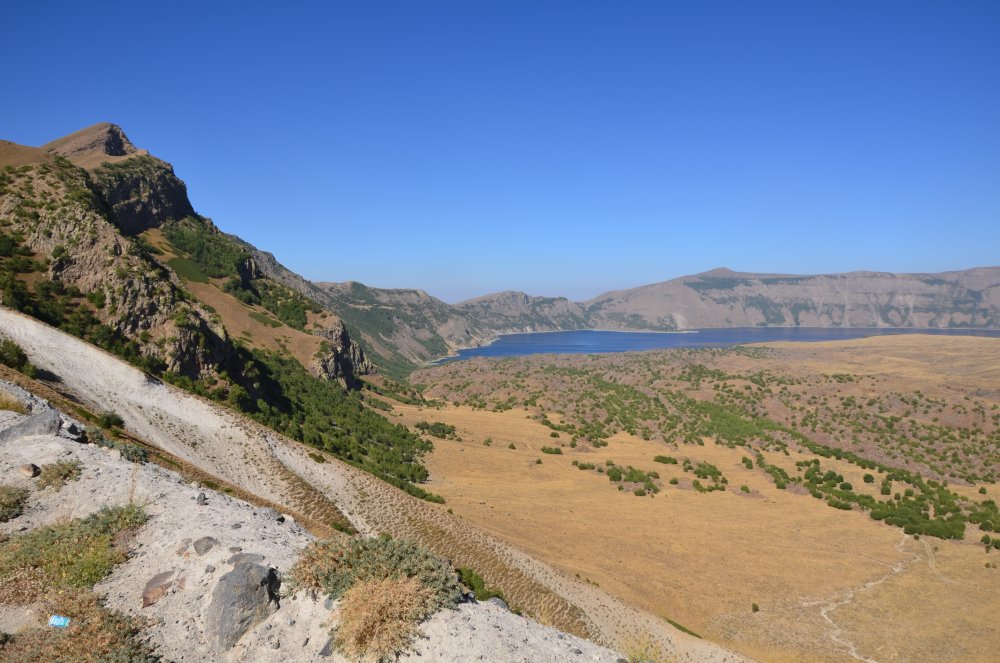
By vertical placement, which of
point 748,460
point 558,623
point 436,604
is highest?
point 436,604

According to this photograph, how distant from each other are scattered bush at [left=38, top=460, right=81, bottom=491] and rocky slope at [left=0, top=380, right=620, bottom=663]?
150 millimetres

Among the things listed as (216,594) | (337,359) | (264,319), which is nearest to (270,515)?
(216,594)

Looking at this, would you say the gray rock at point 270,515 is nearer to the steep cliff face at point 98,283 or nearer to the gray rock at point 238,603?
Answer: the gray rock at point 238,603

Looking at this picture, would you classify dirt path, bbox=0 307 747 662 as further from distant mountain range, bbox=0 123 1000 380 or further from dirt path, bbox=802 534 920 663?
dirt path, bbox=802 534 920 663

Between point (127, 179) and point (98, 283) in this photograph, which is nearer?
point (98, 283)

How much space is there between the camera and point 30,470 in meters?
11.5

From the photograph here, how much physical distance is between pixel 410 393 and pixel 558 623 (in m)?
54.8

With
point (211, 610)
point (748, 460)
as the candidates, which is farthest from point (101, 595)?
point (748, 460)

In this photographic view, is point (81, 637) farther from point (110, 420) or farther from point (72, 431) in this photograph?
point (110, 420)

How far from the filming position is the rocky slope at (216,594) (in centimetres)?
809

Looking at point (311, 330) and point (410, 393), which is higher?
point (311, 330)

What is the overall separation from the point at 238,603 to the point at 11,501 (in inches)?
249

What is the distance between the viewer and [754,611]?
21938 mm

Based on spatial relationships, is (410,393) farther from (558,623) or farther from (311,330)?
(558,623)
